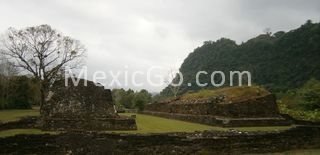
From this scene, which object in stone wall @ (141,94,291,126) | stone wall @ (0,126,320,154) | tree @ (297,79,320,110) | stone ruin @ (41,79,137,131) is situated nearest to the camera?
stone wall @ (0,126,320,154)

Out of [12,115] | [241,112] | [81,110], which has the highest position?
[81,110]

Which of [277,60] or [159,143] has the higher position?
[277,60]

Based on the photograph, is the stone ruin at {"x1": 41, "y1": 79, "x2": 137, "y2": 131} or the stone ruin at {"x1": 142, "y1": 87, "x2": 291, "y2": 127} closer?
the stone ruin at {"x1": 41, "y1": 79, "x2": 137, "y2": 131}

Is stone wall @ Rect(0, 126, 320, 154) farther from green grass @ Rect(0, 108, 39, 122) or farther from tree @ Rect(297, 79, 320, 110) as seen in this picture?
tree @ Rect(297, 79, 320, 110)

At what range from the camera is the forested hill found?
43344mm

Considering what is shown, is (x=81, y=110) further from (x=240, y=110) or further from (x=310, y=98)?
(x=310, y=98)

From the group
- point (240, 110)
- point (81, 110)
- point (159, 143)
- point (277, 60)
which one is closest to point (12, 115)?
point (81, 110)

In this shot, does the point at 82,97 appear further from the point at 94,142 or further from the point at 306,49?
the point at 306,49

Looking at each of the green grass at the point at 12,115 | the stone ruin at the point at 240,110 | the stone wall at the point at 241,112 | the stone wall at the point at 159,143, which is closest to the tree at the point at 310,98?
the stone ruin at the point at 240,110

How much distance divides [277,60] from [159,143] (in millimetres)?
39962

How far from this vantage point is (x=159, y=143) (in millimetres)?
11141

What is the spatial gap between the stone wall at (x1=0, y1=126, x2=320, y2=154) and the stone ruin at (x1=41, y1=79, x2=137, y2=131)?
8.00 ft

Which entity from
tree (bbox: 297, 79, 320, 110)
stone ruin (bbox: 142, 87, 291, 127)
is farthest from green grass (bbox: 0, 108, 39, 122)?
tree (bbox: 297, 79, 320, 110)

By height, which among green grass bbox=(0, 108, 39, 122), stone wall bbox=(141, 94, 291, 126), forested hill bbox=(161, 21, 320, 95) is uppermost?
forested hill bbox=(161, 21, 320, 95)
